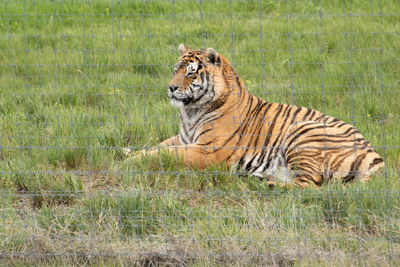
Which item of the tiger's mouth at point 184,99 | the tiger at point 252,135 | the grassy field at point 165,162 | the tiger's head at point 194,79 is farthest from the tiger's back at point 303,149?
the tiger's mouth at point 184,99

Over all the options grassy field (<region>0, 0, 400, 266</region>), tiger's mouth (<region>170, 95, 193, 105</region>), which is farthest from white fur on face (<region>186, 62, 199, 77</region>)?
grassy field (<region>0, 0, 400, 266</region>)

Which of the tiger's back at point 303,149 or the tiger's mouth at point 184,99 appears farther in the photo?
the tiger's mouth at point 184,99

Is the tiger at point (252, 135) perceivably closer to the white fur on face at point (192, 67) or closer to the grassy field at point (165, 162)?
the white fur on face at point (192, 67)

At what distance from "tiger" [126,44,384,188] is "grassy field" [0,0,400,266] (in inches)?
11.9

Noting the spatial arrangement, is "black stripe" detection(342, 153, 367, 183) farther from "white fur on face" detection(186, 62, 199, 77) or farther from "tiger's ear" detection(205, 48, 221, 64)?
"white fur on face" detection(186, 62, 199, 77)

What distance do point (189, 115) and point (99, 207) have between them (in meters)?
2.17

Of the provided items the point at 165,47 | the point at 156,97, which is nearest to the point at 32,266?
the point at 156,97

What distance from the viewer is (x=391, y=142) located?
675 centimetres

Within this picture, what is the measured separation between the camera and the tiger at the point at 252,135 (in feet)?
20.4

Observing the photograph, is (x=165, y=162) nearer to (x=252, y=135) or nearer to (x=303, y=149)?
(x=252, y=135)

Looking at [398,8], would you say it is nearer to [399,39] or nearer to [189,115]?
[399,39]

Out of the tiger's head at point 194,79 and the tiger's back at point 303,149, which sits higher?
the tiger's head at point 194,79

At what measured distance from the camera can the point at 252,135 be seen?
675cm

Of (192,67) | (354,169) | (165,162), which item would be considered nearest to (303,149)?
(354,169)
